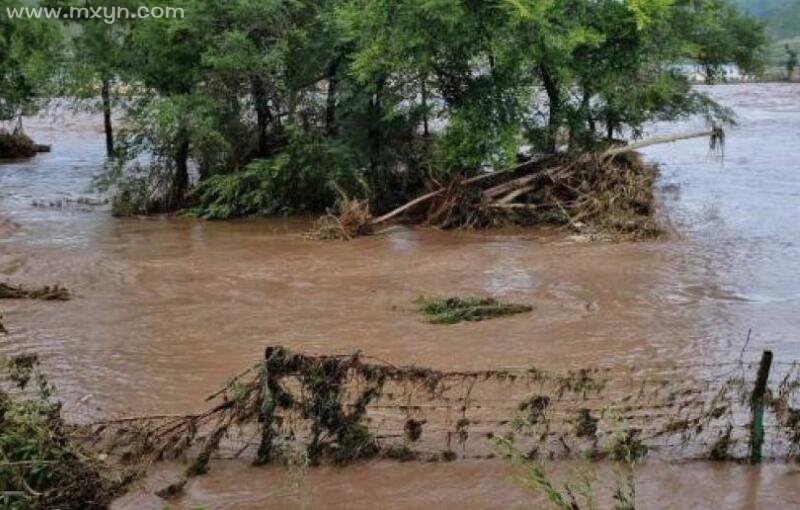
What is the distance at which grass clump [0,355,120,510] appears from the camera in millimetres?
5184

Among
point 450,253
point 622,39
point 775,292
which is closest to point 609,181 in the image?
point 622,39

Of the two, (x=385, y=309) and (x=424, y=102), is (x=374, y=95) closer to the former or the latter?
(x=424, y=102)

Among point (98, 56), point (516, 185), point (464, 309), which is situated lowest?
point (464, 309)

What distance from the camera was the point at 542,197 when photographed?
696 inches

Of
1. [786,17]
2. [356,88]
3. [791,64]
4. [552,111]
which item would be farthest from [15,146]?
[786,17]

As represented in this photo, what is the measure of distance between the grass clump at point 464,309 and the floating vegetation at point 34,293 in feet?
15.8

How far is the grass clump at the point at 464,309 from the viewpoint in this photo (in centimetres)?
1052

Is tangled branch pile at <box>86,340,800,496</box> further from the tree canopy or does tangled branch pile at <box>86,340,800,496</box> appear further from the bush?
the bush

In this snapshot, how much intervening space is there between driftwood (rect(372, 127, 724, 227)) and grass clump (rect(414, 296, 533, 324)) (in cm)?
597

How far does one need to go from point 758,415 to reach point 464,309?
4.73 metres

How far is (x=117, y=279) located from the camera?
13320 millimetres

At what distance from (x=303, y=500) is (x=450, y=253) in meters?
9.11

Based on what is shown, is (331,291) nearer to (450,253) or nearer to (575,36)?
(450,253)

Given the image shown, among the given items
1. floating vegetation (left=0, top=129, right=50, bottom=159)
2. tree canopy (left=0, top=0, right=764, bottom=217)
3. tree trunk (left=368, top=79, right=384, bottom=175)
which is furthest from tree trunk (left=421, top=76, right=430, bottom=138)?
floating vegetation (left=0, top=129, right=50, bottom=159)
